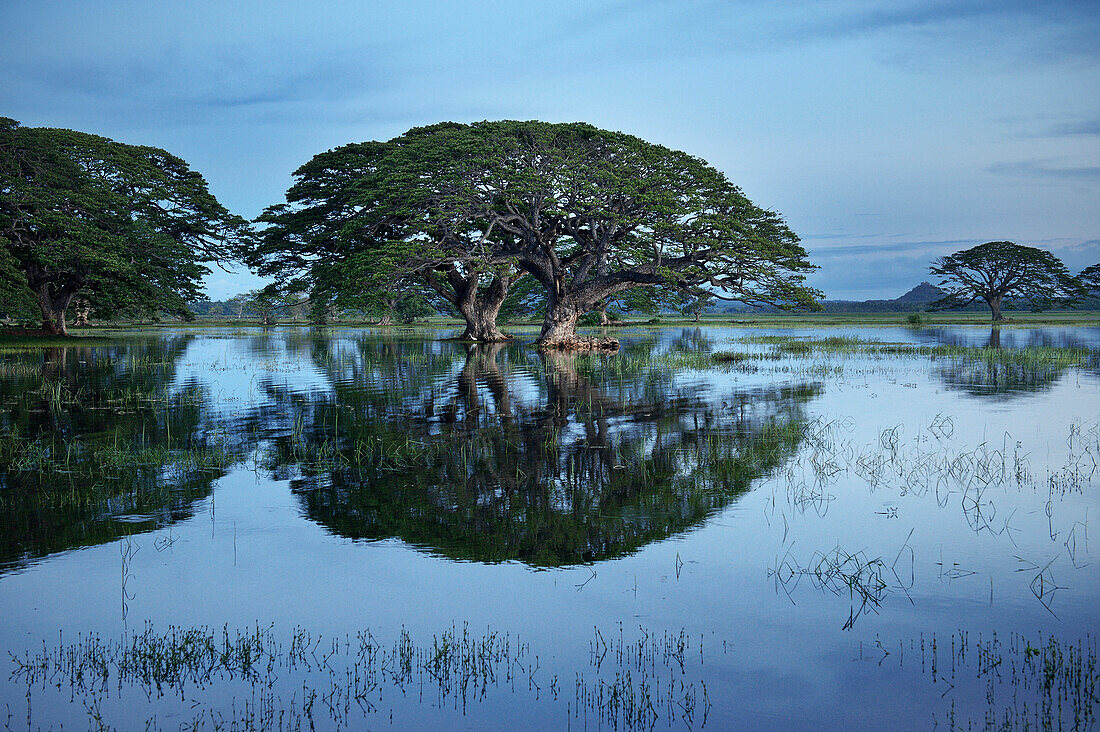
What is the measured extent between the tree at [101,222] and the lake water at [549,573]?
32.3 metres

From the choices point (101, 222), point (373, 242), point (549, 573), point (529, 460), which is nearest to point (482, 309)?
point (373, 242)

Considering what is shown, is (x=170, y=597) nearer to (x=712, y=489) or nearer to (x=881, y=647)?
(x=881, y=647)

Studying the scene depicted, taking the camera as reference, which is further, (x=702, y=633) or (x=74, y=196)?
(x=74, y=196)

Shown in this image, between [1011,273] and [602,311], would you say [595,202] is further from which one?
[1011,273]

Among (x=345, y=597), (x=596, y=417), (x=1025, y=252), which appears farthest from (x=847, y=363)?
(x=1025, y=252)

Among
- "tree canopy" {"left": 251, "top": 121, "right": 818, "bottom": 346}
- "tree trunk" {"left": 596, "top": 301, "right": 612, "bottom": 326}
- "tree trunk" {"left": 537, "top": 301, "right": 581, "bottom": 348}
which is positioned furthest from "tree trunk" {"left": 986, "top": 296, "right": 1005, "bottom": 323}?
"tree trunk" {"left": 537, "top": 301, "right": 581, "bottom": 348}

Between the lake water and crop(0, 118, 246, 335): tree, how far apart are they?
32306 mm

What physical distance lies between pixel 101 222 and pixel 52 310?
7141mm

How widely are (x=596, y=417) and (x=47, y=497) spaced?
32.3ft

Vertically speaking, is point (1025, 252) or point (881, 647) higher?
point (1025, 252)

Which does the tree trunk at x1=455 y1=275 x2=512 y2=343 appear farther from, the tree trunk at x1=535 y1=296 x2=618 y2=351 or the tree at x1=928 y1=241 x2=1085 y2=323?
the tree at x1=928 y1=241 x2=1085 y2=323

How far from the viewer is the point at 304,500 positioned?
31.9 feet

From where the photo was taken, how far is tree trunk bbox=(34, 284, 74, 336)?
158 ft

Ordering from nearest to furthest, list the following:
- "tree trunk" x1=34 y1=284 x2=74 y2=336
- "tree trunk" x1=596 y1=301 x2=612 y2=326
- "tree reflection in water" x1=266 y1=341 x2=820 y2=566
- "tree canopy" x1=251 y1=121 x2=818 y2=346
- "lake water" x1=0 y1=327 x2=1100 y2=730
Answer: "lake water" x1=0 y1=327 x2=1100 y2=730 < "tree reflection in water" x1=266 y1=341 x2=820 y2=566 < "tree canopy" x1=251 y1=121 x2=818 y2=346 < "tree trunk" x1=596 y1=301 x2=612 y2=326 < "tree trunk" x1=34 y1=284 x2=74 y2=336
